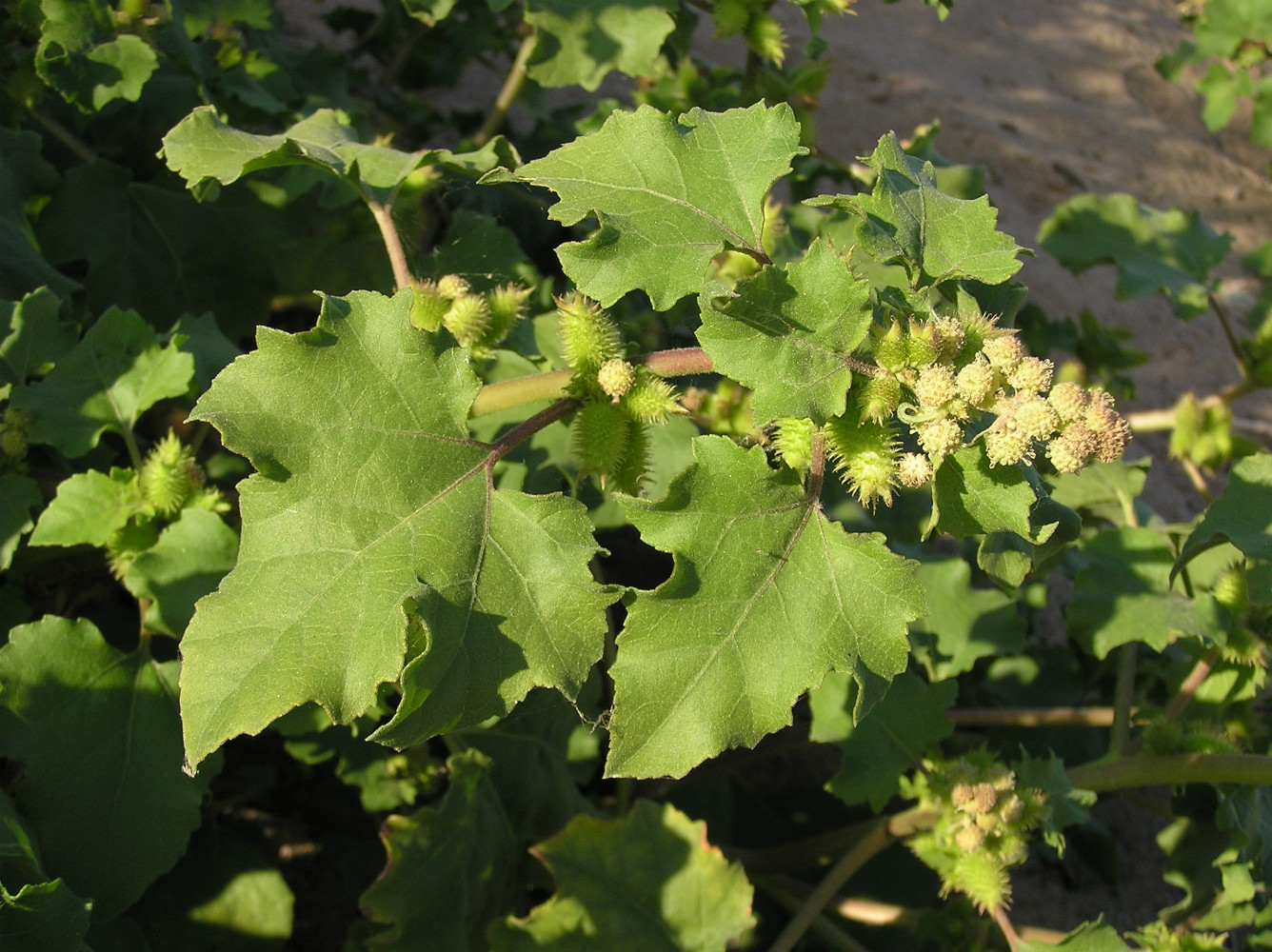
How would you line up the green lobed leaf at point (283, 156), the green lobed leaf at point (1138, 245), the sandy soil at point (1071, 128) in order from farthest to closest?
the sandy soil at point (1071, 128)
the green lobed leaf at point (1138, 245)
the green lobed leaf at point (283, 156)

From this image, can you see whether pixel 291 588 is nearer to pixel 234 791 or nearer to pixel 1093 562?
pixel 234 791

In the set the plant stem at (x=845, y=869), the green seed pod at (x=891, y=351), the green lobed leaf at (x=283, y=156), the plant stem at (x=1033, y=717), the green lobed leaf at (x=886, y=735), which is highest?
the green seed pod at (x=891, y=351)

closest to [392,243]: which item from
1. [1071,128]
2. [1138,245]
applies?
[1138,245]

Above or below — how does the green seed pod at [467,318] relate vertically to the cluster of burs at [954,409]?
below

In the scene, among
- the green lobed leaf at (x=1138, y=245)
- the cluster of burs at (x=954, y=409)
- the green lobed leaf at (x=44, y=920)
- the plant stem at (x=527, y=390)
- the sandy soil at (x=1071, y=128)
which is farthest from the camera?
the sandy soil at (x=1071, y=128)

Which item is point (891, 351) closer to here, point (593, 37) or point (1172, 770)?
point (1172, 770)

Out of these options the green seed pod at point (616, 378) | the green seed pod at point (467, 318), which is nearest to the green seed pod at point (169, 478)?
the green seed pod at point (467, 318)

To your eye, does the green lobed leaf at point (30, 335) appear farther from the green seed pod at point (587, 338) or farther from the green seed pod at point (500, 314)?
the green seed pod at point (587, 338)
